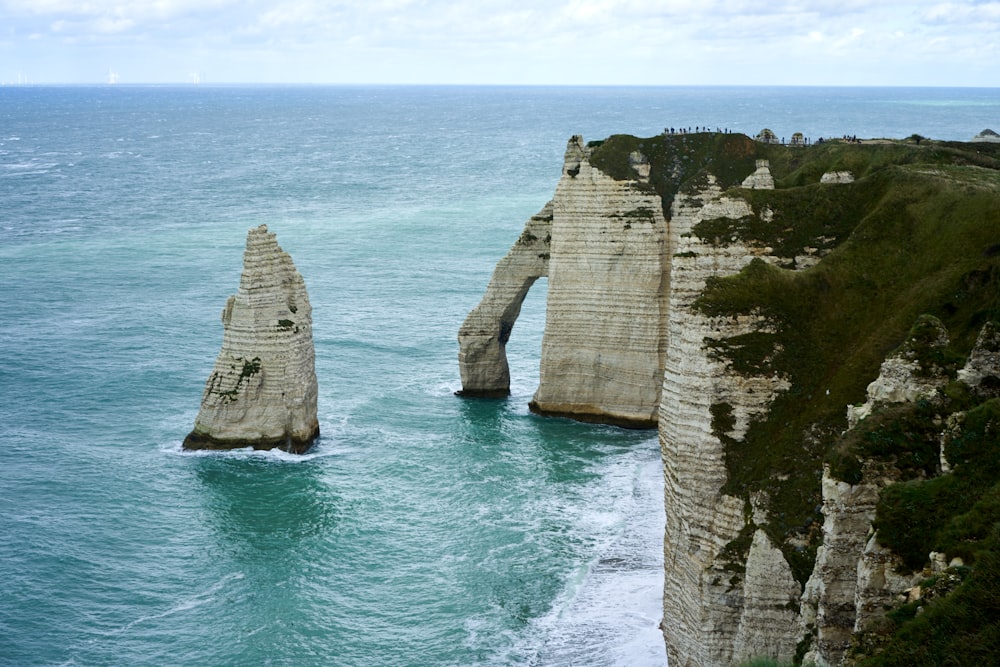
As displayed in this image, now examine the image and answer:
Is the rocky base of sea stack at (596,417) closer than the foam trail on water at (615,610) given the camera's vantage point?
No

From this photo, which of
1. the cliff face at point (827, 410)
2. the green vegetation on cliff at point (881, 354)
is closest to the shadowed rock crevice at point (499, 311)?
the cliff face at point (827, 410)

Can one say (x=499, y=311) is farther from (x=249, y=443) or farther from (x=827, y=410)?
(x=827, y=410)

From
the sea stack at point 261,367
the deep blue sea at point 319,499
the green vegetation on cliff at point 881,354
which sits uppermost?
the green vegetation on cliff at point 881,354

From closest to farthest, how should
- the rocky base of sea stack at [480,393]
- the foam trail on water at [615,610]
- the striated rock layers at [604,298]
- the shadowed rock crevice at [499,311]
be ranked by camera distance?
1. the foam trail on water at [615,610]
2. the striated rock layers at [604,298]
3. the shadowed rock crevice at [499,311]
4. the rocky base of sea stack at [480,393]

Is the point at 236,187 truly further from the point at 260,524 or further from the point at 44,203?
the point at 260,524

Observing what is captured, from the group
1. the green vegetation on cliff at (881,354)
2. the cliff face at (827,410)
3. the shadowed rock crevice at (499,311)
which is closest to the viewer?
the green vegetation on cliff at (881,354)

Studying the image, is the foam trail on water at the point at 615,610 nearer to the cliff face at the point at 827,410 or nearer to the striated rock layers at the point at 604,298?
the cliff face at the point at 827,410

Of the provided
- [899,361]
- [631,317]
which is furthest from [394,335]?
[899,361]
